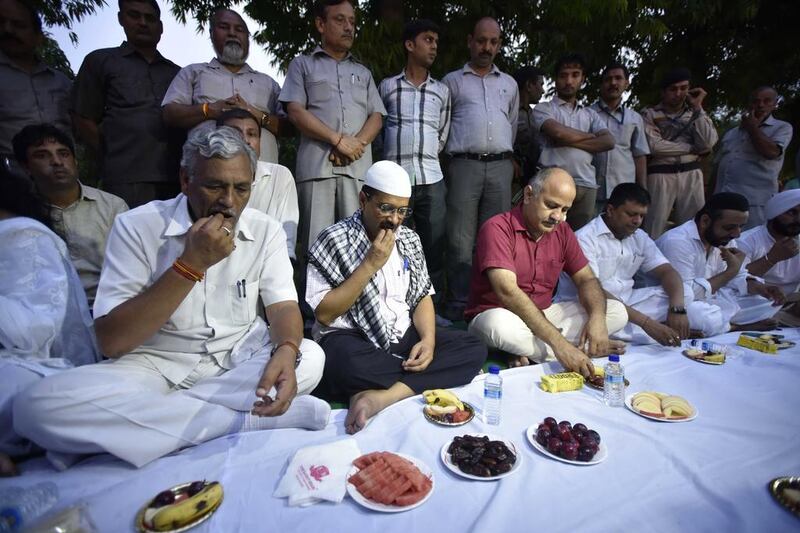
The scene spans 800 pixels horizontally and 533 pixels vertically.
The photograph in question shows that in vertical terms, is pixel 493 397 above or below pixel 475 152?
below

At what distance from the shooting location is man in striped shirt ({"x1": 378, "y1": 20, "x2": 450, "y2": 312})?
450cm

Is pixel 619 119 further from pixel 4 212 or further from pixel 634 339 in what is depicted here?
pixel 4 212

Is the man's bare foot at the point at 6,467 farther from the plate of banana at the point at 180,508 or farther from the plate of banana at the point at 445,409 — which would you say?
the plate of banana at the point at 445,409

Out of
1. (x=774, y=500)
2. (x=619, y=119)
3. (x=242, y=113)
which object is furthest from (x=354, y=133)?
(x=774, y=500)

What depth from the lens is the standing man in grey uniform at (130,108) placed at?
3871mm

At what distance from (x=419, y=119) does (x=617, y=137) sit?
8.42 feet

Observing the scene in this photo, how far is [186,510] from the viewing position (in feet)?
5.36

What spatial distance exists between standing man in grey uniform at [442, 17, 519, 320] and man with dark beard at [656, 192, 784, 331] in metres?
1.86

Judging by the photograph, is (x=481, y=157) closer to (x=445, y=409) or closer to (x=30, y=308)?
(x=445, y=409)

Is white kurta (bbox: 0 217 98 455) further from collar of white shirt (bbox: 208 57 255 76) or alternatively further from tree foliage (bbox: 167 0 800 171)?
tree foliage (bbox: 167 0 800 171)

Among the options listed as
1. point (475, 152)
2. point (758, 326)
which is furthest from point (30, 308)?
point (758, 326)

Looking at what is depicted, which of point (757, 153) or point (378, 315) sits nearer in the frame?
point (378, 315)

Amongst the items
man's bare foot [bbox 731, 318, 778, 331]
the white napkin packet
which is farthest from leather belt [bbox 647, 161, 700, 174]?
the white napkin packet

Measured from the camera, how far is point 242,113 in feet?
11.4
